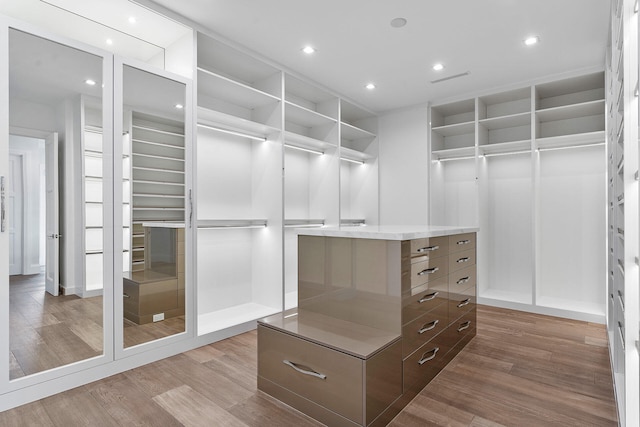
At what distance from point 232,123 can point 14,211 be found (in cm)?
197

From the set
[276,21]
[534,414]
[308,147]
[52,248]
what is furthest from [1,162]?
[534,414]

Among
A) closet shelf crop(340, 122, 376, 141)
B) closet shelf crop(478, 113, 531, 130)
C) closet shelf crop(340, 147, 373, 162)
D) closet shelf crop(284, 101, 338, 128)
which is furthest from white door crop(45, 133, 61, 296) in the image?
closet shelf crop(478, 113, 531, 130)

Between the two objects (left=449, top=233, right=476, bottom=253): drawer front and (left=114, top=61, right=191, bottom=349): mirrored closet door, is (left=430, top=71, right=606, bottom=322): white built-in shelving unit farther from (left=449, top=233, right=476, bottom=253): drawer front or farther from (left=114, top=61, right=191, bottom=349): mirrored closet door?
(left=114, top=61, right=191, bottom=349): mirrored closet door

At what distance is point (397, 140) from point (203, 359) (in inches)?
155

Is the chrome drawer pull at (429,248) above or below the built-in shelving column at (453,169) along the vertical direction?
below

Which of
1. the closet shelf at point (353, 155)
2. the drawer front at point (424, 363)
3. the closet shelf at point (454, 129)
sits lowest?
the drawer front at point (424, 363)

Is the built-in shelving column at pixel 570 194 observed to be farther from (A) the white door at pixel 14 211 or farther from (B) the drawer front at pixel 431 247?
(A) the white door at pixel 14 211

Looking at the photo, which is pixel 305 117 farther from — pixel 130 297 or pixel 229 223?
pixel 130 297

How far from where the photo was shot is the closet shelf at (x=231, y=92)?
3.27 m

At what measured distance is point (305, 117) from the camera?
4.39 metres

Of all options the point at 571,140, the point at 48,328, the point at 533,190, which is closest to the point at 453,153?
the point at 533,190

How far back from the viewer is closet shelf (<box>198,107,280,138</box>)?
3.25 meters

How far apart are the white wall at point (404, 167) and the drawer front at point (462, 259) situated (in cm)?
178

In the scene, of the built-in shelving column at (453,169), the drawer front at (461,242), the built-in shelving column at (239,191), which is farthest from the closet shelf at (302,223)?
the drawer front at (461,242)
